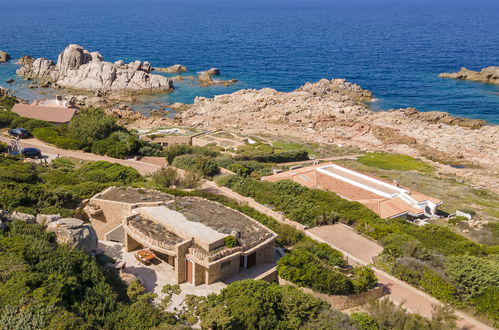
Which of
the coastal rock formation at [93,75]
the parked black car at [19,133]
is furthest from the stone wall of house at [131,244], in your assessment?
the coastal rock formation at [93,75]

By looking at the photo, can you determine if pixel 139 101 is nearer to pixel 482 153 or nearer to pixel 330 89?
pixel 330 89

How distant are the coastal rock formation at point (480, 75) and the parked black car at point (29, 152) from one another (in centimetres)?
8971

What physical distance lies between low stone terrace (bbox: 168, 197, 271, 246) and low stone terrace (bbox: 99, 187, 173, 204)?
1.28 m

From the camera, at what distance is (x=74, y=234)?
1912cm

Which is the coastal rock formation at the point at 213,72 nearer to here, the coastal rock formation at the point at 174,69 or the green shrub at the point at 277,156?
the coastal rock formation at the point at 174,69

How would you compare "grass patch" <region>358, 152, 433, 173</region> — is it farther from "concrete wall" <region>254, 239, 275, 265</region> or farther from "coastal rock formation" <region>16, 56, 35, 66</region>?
"coastal rock formation" <region>16, 56, 35, 66</region>

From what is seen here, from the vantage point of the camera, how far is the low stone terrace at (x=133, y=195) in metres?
25.8

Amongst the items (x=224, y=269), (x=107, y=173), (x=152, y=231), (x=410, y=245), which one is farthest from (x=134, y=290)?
(x=107, y=173)

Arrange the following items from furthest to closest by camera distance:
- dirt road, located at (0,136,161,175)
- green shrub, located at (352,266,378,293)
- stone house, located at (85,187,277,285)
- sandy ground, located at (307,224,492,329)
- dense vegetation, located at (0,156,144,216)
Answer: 1. dirt road, located at (0,136,161,175)
2. dense vegetation, located at (0,156,144,216)
3. green shrub, located at (352,266,378,293)
4. stone house, located at (85,187,277,285)
5. sandy ground, located at (307,224,492,329)

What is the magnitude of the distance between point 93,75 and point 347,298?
247 ft

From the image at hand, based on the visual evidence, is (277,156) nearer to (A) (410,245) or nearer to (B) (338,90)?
(A) (410,245)

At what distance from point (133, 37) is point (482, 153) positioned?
13188 cm

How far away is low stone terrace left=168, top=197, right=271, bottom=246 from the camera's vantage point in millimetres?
22094

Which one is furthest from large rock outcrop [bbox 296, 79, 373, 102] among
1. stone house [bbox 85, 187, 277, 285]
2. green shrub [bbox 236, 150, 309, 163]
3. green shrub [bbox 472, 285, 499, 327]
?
green shrub [bbox 472, 285, 499, 327]
